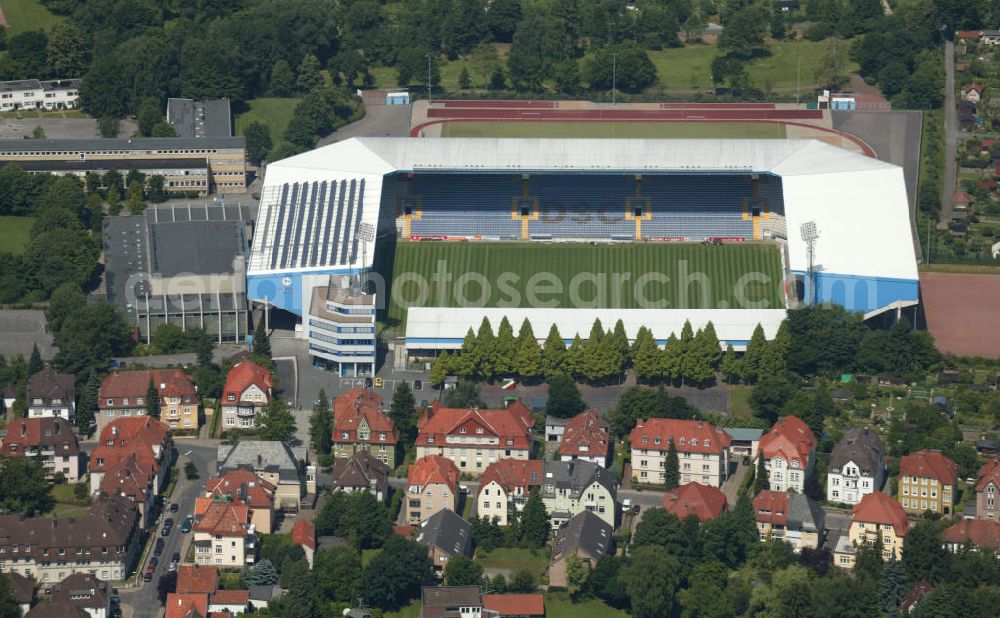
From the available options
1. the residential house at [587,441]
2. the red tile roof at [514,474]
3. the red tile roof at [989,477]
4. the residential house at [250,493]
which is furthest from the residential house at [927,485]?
the residential house at [250,493]

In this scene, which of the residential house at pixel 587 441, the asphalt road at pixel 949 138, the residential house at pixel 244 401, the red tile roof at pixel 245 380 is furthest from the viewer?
the asphalt road at pixel 949 138

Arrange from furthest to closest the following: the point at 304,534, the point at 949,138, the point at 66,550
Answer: the point at 949,138 → the point at 304,534 → the point at 66,550

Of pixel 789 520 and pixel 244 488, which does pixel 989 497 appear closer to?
pixel 789 520

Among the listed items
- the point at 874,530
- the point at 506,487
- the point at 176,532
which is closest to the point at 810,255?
the point at 874,530

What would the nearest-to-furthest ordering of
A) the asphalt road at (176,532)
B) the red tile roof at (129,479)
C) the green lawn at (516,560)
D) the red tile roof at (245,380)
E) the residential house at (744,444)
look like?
the asphalt road at (176,532)
the green lawn at (516,560)
the red tile roof at (129,479)
the residential house at (744,444)
the red tile roof at (245,380)

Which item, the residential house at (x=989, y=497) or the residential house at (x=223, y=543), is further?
the residential house at (x=989, y=497)

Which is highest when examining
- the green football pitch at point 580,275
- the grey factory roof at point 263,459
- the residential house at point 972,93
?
the residential house at point 972,93

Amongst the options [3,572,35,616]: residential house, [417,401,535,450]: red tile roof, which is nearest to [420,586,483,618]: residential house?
[417,401,535,450]: red tile roof

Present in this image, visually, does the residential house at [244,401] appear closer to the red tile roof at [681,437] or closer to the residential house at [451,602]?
the red tile roof at [681,437]

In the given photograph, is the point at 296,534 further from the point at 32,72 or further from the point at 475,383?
the point at 32,72
